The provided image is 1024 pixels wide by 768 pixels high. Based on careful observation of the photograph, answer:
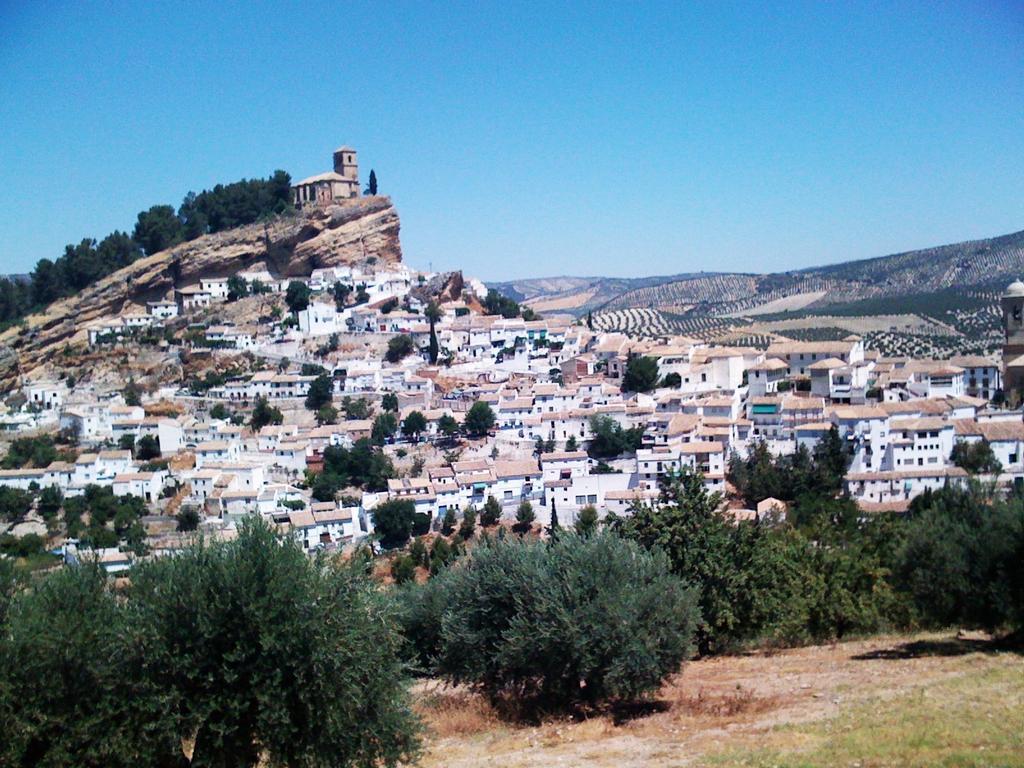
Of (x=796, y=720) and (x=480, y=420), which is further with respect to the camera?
(x=480, y=420)

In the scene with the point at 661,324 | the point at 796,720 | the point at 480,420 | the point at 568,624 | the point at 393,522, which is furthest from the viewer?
the point at 661,324

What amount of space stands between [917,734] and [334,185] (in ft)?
207

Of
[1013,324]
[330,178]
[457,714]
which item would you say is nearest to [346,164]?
[330,178]

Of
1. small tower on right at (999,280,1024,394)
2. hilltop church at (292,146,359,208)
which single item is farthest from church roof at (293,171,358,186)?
small tower on right at (999,280,1024,394)

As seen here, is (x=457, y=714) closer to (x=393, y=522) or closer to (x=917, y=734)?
(x=917, y=734)

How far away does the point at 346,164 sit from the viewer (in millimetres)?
69562

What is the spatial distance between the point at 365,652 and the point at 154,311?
57.8m

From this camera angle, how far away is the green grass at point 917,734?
837 centimetres

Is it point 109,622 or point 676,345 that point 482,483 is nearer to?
point 676,345

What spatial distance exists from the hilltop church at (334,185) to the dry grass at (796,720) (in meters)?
57.9

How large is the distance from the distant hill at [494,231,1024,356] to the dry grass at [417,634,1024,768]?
58465mm

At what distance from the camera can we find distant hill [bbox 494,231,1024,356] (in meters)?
81.6

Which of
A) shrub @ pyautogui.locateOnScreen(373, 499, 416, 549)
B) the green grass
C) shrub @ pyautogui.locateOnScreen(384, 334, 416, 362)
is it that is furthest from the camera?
shrub @ pyautogui.locateOnScreen(384, 334, 416, 362)

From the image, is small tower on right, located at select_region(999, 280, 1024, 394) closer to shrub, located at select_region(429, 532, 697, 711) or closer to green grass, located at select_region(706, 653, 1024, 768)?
shrub, located at select_region(429, 532, 697, 711)
